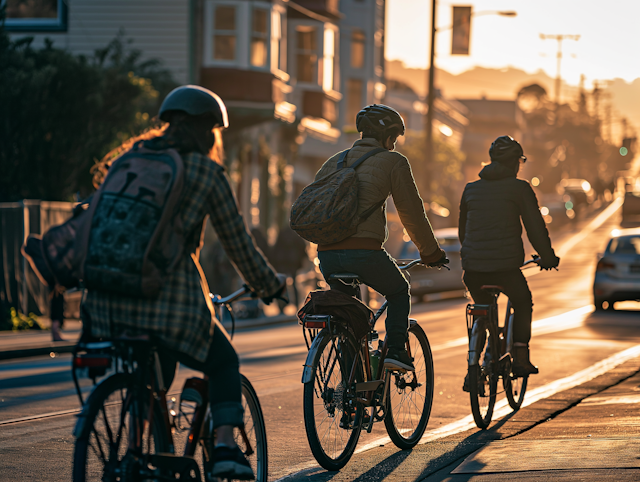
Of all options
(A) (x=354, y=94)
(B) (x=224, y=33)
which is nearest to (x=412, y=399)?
(B) (x=224, y=33)

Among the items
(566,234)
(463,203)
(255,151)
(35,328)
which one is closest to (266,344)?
(35,328)

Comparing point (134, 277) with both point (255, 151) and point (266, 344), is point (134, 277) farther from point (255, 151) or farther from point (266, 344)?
point (255, 151)

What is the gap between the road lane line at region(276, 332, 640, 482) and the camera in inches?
256

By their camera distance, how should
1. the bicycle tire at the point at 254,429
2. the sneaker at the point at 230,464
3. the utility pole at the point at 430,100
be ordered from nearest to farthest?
the sneaker at the point at 230,464 → the bicycle tire at the point at 254,429 → the utility pole at the point at 430,100

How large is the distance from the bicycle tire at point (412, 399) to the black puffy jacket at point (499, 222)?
3.25 feet

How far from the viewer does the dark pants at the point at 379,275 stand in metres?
5.62

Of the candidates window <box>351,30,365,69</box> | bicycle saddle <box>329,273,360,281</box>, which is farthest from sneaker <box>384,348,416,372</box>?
window <box>351,30,365,69</box>

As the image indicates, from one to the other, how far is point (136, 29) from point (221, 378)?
23.2m

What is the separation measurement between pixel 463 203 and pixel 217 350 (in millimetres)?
3589

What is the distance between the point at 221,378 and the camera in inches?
159

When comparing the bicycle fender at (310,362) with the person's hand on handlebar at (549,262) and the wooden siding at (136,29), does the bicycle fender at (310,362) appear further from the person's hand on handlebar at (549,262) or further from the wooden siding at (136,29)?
the wooden siding at (136,29)

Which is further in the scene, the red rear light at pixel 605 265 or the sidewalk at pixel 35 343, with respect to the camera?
the red rear light at pixel 605 265

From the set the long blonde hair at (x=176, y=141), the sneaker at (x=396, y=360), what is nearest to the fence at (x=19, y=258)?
the sneaker at (x=396, y=360)

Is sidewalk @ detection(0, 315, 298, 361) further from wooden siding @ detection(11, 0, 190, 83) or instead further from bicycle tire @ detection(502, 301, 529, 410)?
wooden siding @ detection(11, 0, 190, 83)
